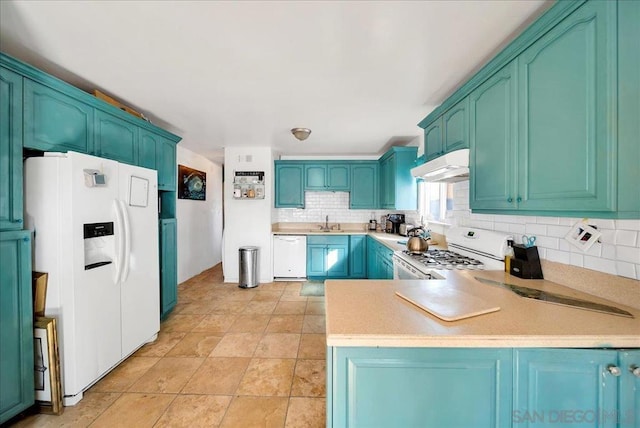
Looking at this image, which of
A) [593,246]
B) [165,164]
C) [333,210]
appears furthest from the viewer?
[333,210]

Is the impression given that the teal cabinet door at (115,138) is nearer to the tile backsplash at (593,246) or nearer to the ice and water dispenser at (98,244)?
the ice and water dispenser at (98,244)

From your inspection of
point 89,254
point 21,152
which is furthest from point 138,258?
point 21,152

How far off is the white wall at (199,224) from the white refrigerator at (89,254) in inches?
83.0

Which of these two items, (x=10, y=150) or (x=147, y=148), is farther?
(x=147, y=148)

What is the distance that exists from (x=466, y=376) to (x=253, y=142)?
3.79 meters

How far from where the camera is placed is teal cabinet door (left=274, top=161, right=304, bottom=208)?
465 centimetres

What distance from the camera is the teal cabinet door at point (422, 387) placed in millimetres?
867

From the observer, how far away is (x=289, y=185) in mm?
4660

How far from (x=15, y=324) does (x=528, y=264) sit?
3063 millimetres

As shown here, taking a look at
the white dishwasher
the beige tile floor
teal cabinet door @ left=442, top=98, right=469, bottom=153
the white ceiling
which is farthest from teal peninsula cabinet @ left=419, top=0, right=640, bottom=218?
the white dishwasher

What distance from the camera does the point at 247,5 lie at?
47.5 inches

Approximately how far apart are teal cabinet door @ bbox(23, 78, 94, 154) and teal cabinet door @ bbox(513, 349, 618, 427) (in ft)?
9.14

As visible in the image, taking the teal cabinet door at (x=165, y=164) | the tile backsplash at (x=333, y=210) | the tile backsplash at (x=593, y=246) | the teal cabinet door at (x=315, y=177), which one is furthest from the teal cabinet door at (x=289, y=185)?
the tile backsplash at (x=593, y=246)

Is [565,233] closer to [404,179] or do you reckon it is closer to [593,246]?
[593,246]
